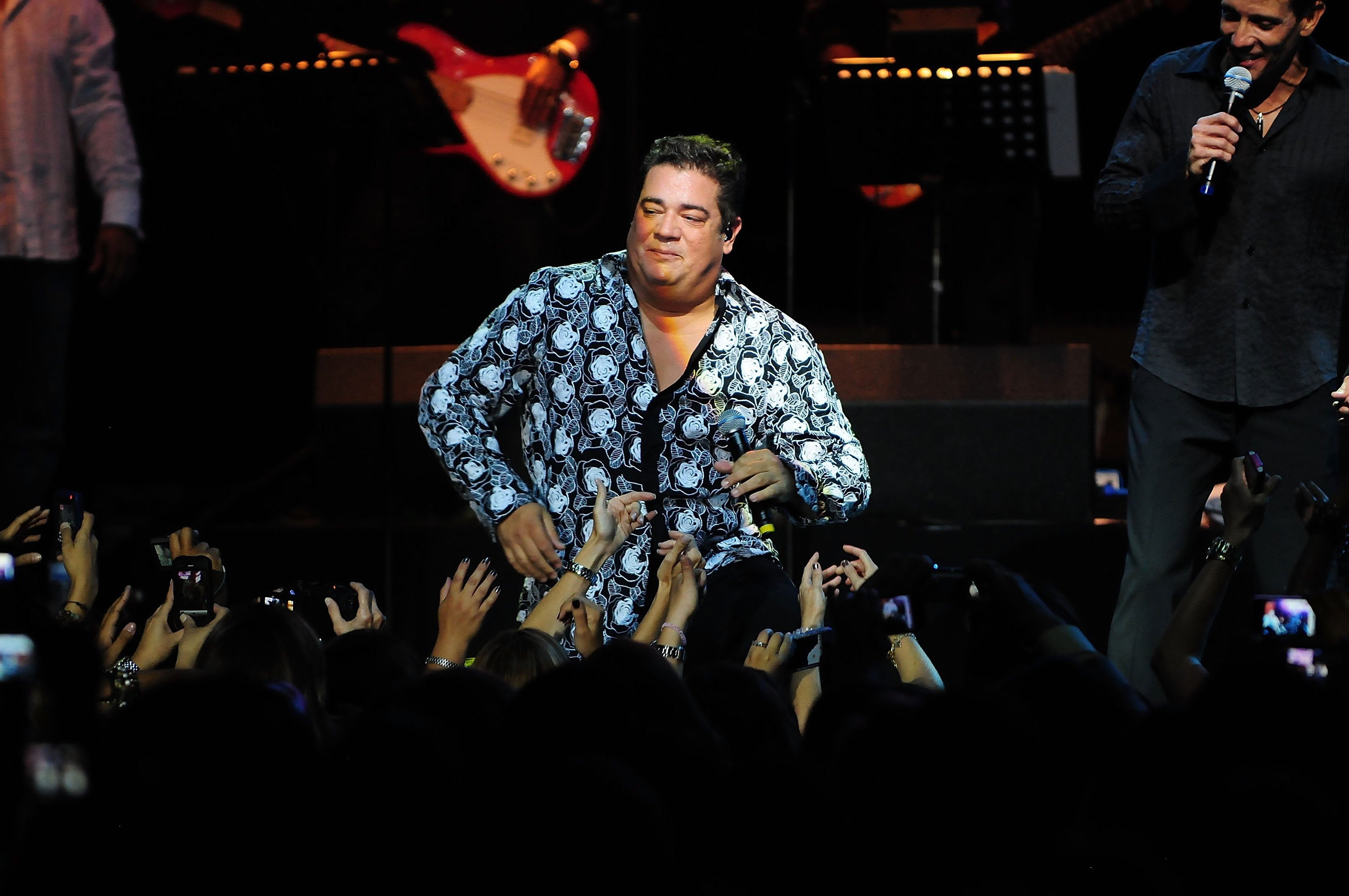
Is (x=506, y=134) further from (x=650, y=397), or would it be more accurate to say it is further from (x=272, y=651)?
(x=272, y=651)

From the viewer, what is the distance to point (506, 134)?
6.17 m

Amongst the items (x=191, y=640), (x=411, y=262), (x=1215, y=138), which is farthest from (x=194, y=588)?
(x=411, y=262)

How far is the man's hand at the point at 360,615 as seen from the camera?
3.07m

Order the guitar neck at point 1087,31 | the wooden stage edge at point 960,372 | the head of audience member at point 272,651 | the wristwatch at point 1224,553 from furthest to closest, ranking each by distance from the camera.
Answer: the guitar neck at point 1087,31 < the wooden stage edge at point 960,372 < the wristwatch at point 1224,553 < the head of audience member at point 272,651

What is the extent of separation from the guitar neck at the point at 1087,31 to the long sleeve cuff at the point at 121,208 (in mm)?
3347

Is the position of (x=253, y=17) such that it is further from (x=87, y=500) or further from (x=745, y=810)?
(x=745, y=810)

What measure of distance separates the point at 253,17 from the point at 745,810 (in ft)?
15.2

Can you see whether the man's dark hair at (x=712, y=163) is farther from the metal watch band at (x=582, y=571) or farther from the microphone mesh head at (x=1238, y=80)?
the microphone mesh head at (x=1238, y=80)

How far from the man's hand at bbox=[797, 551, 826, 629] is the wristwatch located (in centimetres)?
109

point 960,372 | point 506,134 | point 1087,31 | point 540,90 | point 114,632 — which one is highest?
point 1087,31

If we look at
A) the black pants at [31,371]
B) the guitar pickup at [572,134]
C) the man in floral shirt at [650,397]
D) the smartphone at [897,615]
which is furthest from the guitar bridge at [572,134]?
the smartphone at [897,615]

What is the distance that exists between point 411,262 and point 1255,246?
3.55 metres

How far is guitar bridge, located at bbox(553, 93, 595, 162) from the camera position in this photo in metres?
6.19

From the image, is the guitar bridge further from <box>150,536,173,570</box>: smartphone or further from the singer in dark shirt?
<box>150,536,173,570</box>: smartphone
